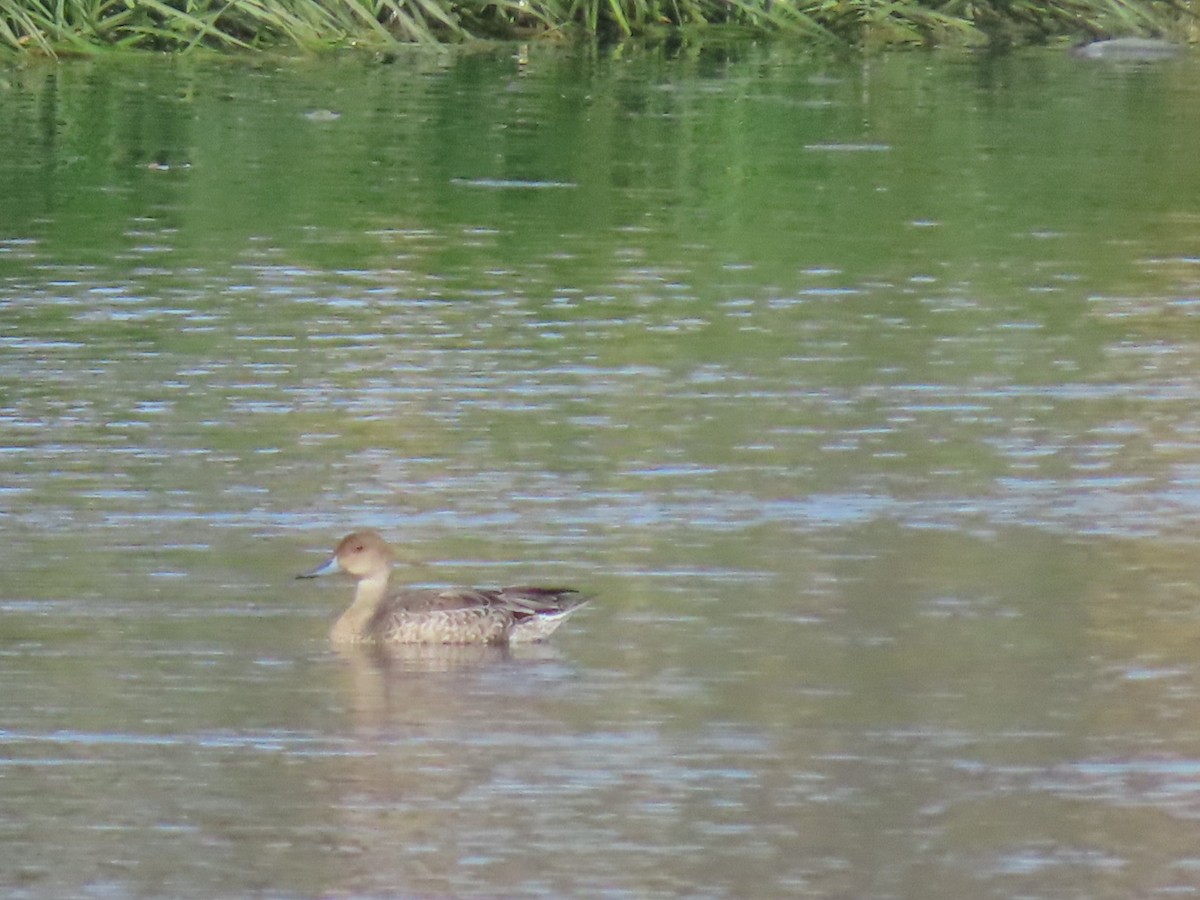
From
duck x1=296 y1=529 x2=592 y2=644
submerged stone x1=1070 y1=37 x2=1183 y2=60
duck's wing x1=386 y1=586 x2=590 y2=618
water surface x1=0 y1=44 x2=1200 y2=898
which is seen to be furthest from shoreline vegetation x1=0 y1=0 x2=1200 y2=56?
duck's wing x1=386 y1=586 x2=590 y2=618

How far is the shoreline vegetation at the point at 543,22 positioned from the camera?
25125 mm

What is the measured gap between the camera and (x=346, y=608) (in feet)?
28.7

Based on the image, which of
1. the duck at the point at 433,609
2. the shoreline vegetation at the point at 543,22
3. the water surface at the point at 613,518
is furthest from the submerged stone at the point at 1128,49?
the duck at the point at 433,609

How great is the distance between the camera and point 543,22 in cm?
2819

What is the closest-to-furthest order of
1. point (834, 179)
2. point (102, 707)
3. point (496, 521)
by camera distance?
point (102, 707), point (496, 521), point (834, 179)

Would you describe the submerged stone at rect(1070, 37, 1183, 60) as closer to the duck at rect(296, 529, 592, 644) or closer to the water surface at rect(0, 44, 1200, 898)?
the water surface at rect(0, 44, 1200, 898)

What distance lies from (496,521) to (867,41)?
63.6 ft

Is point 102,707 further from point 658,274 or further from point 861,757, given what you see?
point 658,274

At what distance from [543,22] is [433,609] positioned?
800 inches

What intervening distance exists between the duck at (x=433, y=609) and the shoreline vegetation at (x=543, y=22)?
1661cm

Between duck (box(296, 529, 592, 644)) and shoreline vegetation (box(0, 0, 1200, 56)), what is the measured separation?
16.6 meters

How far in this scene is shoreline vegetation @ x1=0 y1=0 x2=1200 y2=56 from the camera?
25125 millimetres

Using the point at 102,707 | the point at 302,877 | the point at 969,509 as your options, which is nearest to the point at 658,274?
the point at 969,509

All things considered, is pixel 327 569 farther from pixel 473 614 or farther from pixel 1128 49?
pixel 1128 49
